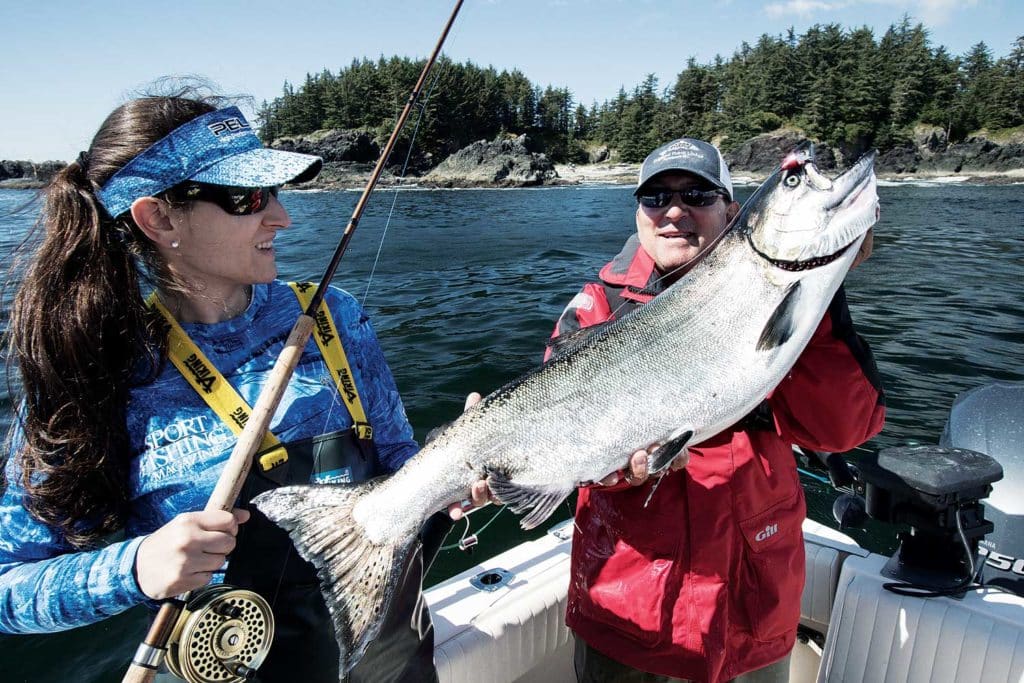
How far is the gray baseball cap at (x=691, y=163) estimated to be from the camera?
9.28ft

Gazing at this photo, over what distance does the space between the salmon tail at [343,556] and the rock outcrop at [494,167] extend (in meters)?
74.5

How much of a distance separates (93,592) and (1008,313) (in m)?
16.1

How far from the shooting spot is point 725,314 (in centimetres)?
234

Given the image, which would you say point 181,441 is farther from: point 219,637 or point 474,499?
point 474,499

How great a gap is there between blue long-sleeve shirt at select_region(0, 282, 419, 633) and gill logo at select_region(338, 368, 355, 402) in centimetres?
4

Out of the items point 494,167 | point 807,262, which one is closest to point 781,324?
point 807,262

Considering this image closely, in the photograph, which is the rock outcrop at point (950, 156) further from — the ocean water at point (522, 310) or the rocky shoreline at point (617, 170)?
the ocean water at point (522, 310)

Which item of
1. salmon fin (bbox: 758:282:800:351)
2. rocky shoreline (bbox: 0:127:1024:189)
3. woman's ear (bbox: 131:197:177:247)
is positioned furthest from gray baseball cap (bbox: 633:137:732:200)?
rocky shoreline (bbox: 0:127:1024:189)

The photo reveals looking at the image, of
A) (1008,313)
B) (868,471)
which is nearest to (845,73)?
(1008,313)

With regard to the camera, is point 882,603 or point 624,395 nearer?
point 624,395

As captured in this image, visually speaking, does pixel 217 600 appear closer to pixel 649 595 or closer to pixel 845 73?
pixel 649 595

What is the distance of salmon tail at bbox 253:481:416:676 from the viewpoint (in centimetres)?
216

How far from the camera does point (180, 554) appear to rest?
1805 millimetres

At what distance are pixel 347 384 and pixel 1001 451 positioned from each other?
4300 millimetres
